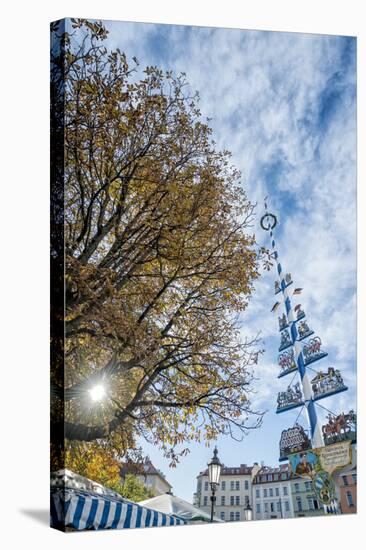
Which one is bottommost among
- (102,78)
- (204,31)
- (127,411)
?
(127,411)

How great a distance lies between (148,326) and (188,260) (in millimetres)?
964

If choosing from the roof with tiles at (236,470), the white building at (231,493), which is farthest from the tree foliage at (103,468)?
the roof with tiles at (236,470)

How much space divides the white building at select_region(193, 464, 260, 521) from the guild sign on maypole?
24.3 inches

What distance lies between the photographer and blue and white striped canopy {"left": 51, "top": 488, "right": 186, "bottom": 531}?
1191 cm

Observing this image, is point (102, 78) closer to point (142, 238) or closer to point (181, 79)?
point (181, 79)

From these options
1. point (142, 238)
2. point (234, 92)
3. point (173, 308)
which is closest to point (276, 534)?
point (173, 308)

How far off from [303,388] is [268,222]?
217 centimetres

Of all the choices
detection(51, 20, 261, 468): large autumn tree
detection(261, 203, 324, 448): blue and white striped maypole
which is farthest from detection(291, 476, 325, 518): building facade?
detection(51, 20, 261, 468): large autumn tree

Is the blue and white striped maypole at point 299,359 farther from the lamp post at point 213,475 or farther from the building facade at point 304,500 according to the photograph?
the lamp post at point 213,475

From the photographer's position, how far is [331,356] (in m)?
13.8

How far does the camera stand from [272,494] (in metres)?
13.3

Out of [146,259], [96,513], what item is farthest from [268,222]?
[96,513]

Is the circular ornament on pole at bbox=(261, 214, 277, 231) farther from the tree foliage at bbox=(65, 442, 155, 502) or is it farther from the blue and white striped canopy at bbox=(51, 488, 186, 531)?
the blue and white striped canopy at bbox=(51, 488, 186, 531)

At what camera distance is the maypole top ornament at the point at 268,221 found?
13477 mm
